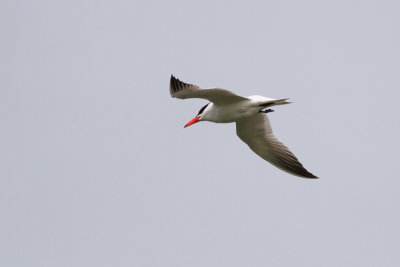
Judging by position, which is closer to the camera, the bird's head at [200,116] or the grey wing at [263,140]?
the bird's head at [200,116]

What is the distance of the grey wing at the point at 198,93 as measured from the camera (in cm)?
1102

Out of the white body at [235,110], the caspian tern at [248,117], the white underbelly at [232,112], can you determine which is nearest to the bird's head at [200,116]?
the caspian tern at [248,117]

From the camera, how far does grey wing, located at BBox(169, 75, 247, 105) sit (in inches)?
434

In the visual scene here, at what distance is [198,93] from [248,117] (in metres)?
1.99

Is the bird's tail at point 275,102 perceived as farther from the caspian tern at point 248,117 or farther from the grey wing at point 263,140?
the grey wing at point 263,140

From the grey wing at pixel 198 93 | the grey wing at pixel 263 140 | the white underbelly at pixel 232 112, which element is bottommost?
the grey wing at pixel 263 140

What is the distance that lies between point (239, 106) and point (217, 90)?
1146 millimetres

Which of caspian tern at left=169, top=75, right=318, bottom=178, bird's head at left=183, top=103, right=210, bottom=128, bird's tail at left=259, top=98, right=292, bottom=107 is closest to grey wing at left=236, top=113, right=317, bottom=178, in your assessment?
caspian tern at left=169, top=75, right=318, bottom=178

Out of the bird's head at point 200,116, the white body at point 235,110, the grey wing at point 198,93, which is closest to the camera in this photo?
the grey wing at point 198,93

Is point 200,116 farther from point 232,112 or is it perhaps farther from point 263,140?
point 263,140

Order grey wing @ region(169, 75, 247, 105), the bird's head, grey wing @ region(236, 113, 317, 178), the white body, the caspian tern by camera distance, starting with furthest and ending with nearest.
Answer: grey wing @ region(236, 113, 317, 178) < the bird's head < the white body < the caspian tern < grey wing @ region(169, 75, 247, 105)

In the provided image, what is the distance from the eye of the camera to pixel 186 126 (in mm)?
12711

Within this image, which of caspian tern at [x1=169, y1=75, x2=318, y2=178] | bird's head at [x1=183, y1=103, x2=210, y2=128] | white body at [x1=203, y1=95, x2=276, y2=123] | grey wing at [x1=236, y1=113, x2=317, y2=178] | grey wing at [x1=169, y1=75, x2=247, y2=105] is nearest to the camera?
grey wing at [x1=169, y1=75, x2=247, y2=105]

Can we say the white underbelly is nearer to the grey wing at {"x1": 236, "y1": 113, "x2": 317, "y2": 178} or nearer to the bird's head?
the bird's head
